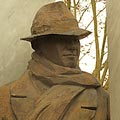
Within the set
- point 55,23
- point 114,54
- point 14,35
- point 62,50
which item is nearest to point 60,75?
point 62,50

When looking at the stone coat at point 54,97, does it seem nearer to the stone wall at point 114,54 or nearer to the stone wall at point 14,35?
the stone wall at point 114,54

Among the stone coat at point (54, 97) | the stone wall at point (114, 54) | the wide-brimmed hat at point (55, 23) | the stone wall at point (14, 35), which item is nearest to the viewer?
the stone wall at point (114, 54)

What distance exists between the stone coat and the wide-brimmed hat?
184 millimetres

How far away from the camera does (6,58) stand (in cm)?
359

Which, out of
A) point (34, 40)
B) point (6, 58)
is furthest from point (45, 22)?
point (6, 58)

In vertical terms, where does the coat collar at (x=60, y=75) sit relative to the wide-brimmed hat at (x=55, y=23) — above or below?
below

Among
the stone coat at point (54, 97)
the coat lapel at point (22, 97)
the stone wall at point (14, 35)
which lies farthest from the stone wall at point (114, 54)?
the stone wall at point (14, 35)

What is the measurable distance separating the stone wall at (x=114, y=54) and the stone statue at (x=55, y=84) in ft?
1.11

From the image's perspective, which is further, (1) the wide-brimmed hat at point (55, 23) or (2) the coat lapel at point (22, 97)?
(1) the wide-brimmed hat at point (55, 23)

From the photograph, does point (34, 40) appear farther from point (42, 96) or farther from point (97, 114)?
point (97, 114)

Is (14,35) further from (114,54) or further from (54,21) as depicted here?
(114,54)

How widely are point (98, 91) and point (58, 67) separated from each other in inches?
9.9

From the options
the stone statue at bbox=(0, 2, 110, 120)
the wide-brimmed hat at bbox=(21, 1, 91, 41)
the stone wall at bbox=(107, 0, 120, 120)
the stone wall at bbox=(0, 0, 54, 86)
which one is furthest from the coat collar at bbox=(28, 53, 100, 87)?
the stone wall at bbox=(0, 0, 54, 86)

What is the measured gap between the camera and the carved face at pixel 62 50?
3031 mm
